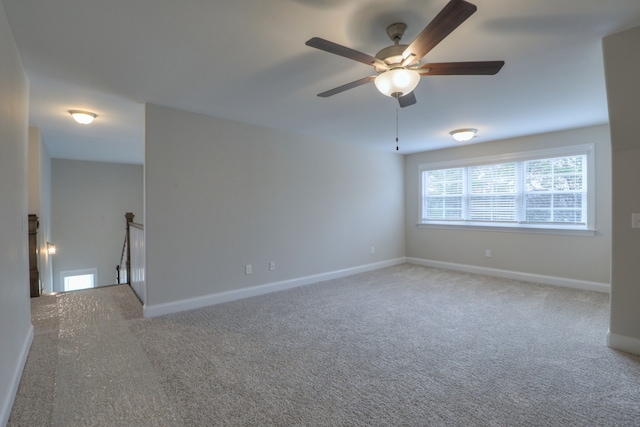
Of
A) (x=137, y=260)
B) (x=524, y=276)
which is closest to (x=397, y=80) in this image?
(x=137, y=260)

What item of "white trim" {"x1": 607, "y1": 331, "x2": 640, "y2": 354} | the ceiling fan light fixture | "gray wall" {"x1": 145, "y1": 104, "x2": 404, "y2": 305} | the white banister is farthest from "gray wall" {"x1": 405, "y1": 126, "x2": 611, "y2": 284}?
the white banister

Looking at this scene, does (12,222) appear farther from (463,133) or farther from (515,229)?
(515,229)

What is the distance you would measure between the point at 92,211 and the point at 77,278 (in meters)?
1.56

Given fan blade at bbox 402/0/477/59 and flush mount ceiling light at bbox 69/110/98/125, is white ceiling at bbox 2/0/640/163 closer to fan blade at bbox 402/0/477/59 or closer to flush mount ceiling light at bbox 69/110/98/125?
flush mount ceiling light at bbox 69/110/98/125

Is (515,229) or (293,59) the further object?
(515,229)

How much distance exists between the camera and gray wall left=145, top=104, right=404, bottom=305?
3.37m

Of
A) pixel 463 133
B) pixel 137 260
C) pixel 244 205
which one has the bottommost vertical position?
pixel 137 260

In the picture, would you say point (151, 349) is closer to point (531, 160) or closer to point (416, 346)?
point (416, 346)

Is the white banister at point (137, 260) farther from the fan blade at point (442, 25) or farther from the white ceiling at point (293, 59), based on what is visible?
the fan blade at point (442, 25)

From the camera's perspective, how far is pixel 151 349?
2.53 meters

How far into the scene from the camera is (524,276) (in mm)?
4754

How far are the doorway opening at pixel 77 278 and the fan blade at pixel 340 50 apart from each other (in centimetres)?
776

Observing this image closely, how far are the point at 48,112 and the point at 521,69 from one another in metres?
4.94

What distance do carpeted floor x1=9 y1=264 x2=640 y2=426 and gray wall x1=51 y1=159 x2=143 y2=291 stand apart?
12.3 ft
